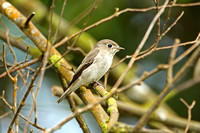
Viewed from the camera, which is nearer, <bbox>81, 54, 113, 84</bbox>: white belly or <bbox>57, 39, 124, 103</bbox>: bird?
<bbox>57, 39, 124, 103</bbox>: bird

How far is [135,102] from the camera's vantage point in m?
5.98

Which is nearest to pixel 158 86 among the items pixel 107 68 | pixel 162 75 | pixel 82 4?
pixel 162 75

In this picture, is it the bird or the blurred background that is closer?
the bird

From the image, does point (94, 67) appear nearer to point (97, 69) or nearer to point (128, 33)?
point (97, 69)

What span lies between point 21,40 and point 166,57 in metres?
3.25

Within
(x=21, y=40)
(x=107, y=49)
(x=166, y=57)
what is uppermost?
(x=21, y=40)

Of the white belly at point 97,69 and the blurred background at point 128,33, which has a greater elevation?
the blurred background at point 128,33

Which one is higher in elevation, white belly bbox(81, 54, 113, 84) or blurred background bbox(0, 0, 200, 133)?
blurred background bbox(0, 0, 200, 133)

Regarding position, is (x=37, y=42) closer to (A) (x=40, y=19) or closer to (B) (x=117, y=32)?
(A) (x=40, y=19)

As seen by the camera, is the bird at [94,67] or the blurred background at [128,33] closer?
the bird at [94,67]

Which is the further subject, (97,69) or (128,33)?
(128,33)

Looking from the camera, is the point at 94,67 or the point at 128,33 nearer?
the point at 94,67

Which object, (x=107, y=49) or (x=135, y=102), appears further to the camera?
(x=135, y=102)

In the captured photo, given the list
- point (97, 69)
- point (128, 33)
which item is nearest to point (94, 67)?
point (97, 69)
